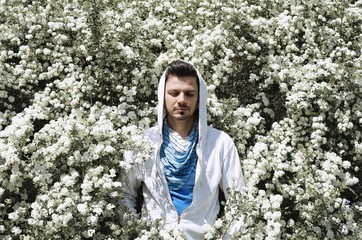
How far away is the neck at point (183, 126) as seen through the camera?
4.01 metres

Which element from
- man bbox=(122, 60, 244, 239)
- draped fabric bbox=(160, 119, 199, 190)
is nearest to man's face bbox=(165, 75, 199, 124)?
man bbox=(122, 60, 244, 239)

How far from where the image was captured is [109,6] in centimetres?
609

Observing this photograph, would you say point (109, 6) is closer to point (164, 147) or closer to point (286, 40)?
point (286, 40)

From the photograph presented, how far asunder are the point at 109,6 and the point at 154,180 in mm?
2803

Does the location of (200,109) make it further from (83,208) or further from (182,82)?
(83,208)

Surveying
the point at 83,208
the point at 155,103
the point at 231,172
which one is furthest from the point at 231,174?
the point at 155,103

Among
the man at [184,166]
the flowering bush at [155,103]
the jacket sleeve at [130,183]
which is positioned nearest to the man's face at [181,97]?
the man at [184,166]

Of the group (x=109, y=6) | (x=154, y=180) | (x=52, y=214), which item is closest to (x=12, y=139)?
(x=52, y=214)

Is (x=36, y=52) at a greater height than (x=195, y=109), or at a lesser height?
greater

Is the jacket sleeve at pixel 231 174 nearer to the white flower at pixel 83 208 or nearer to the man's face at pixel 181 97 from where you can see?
the man's face at pixel 181 97

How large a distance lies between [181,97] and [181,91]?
56mm

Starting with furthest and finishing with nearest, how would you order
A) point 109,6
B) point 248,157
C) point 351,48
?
point 109,6 → point 351,48 → point 248,157

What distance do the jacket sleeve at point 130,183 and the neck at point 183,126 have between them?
389mm

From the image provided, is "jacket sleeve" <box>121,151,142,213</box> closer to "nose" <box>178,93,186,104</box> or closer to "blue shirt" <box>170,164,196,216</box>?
"blue shirt" <box>170,164,196,216</box>
